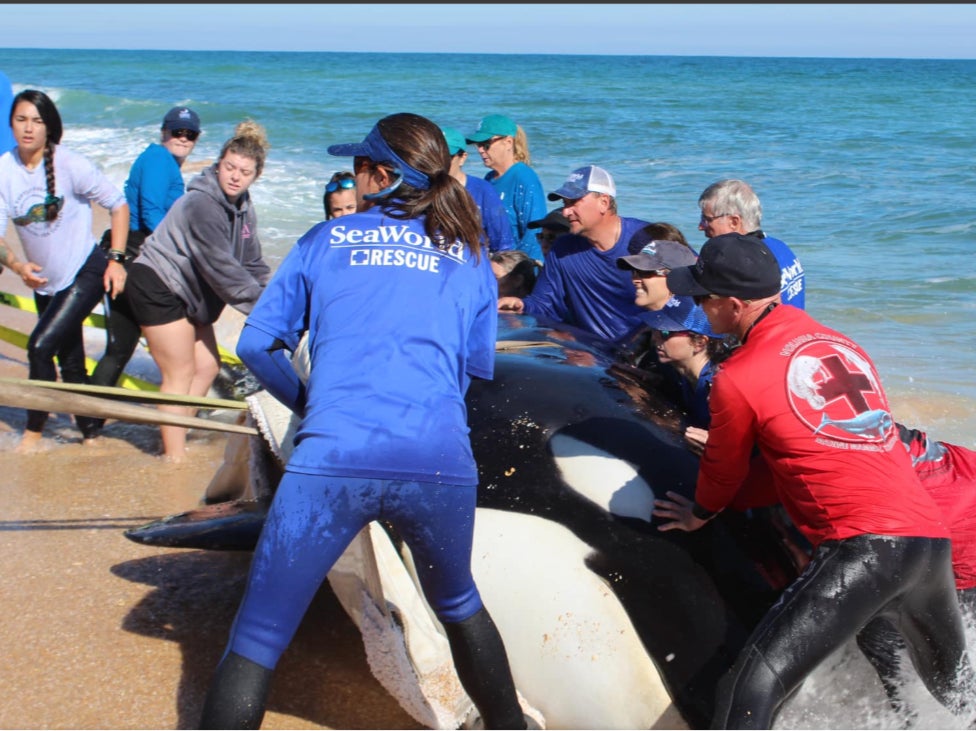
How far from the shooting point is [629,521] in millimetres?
3514

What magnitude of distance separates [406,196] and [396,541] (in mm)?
1135

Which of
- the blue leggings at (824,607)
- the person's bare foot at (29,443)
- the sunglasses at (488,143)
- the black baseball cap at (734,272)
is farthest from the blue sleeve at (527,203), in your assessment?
the blue leggings at (824,607)

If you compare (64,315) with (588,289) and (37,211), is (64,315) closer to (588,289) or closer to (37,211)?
(37,211)

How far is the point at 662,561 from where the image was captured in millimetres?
3439

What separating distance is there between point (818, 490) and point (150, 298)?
13.3 ft

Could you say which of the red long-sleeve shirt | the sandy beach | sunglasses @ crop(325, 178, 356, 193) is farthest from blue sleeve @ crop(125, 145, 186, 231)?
the red long-sleeve shirt

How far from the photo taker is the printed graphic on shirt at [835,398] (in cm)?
307

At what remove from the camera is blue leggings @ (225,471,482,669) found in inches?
112

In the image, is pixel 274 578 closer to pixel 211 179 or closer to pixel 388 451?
pixel 388 451

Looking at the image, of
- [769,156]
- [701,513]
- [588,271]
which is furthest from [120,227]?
[769,156]

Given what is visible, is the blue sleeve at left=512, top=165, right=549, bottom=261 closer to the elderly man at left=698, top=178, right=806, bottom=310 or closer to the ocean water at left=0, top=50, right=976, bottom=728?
the elderly man at left=698, top=178, right=806, bottom=310

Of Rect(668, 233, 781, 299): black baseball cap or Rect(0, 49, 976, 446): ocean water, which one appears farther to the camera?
Rect(0, 49, 976, 446): ocean water

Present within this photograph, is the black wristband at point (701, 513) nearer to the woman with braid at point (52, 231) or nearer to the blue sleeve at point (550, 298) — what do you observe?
the blue sleeve at point (550, 298)

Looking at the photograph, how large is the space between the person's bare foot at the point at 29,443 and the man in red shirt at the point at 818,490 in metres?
4.58
